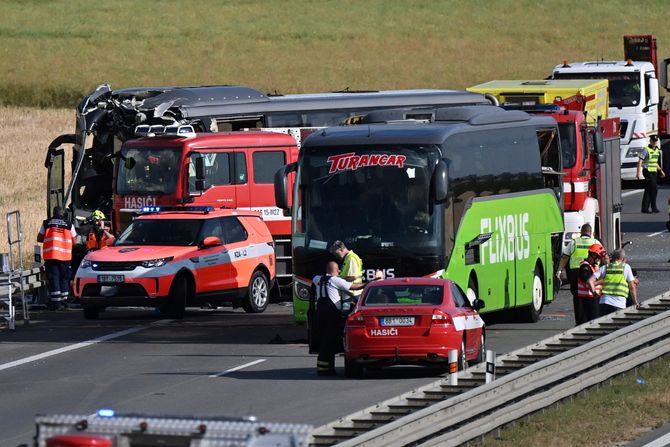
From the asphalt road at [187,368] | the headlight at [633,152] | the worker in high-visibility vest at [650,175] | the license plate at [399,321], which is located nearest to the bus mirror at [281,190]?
the asphalt road at [187,368]

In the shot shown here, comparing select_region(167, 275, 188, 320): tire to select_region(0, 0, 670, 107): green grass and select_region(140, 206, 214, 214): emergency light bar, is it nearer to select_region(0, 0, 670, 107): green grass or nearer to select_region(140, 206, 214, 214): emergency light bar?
select_region(140, 206, 214, 214): emergency light bar

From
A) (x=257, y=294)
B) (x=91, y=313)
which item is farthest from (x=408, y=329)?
(x=91, y=313)

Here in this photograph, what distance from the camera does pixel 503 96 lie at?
40156 mm

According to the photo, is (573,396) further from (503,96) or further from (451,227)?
(503,96)

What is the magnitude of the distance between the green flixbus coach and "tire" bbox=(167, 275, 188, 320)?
137 inches

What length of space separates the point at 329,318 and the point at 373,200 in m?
3.72

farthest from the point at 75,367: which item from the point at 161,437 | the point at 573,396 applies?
the point at 161,437

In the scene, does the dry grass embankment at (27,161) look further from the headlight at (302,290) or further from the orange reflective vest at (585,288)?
the orange reflective vest at (585,288)

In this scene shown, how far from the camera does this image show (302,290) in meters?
24.1

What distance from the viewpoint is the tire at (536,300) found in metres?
26.8

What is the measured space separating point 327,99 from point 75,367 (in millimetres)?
14109

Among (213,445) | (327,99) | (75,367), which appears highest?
(327,99)

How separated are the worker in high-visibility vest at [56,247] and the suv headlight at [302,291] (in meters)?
7.17

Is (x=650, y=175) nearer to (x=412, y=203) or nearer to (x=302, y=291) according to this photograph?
(x=412, y=203)
